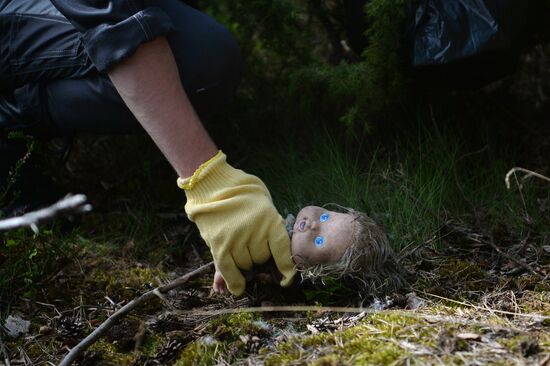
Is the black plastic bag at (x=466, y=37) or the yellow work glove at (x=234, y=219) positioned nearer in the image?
the yellow work glove at (x=234, y=219)

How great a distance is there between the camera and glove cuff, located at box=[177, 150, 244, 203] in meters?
2.11

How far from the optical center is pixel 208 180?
83.5 inches

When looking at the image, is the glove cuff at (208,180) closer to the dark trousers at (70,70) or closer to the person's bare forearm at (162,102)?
the person's bare forearm at (162,102)

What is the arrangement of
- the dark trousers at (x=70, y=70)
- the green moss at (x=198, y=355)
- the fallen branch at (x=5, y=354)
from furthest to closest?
the dark trousers at (x=70, y=70) → the fallen branch at (x=5, y=354) → the green moss at (x=198, y=355)

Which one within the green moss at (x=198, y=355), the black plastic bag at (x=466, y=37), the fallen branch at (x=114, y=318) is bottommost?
the green moss at (x=198, y=355)

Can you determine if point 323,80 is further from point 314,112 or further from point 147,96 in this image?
point 147,96

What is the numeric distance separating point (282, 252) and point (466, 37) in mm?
1190

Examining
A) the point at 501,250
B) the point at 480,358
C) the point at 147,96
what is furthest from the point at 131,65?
the point at 501,250

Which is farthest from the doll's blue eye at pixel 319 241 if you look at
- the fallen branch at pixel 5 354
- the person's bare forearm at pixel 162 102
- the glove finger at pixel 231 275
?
the fallen branch at pixel 5 354

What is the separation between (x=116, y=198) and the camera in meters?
3.20

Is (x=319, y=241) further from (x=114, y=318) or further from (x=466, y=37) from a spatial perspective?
(x=466, y=37)

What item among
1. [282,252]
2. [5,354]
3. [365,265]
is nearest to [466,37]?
[365,265]

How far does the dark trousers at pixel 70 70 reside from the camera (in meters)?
2.56

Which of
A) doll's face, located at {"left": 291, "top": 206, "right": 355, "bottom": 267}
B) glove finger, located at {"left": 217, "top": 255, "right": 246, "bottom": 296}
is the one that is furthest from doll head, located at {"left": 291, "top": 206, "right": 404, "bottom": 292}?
glove finger, located at {"left": 217, "top": 255, "right": 246, "bottom": 296}
